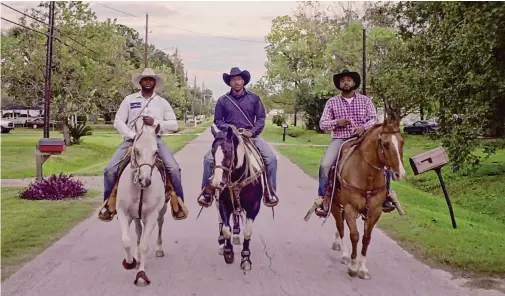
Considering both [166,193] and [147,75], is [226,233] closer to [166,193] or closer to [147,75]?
[166,193]

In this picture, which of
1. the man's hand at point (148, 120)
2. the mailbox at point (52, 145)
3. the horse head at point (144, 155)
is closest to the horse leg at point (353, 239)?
the horse head at point (144, 155)

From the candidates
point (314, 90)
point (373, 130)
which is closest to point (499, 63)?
point (373, 130)

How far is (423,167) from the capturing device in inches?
412

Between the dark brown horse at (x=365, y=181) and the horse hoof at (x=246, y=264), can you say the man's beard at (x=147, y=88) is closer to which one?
the horse hoof at (x=246, y=264)

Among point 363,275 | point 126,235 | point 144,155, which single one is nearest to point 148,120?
point 144,155

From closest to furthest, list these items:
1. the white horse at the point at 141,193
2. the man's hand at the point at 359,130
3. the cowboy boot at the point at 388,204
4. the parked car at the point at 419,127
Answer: the white horse at the point at 141,193 < the man's hand at the point at 359,130 < the cowboy boot at the point at 388,204 < the parked car at the point at 419,127

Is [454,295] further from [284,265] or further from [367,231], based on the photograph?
[284,265]

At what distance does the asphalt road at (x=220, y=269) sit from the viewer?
6855mm

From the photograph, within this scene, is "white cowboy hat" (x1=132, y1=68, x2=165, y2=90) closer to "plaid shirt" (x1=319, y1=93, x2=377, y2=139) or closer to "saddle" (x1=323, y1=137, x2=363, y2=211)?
"plaid shirt" (x1=319, y1=93, x2=377, y2=139)

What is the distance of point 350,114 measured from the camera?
27.5 feet

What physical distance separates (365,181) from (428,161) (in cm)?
353

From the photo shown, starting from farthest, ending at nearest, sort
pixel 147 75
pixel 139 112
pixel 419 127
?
pixel 419 127 → pixel 147 75 → pixel 139 112

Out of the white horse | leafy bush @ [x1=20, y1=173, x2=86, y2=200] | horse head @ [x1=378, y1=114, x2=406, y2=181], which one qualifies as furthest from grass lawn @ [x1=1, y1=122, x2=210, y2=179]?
horse head @ [x1=378, y1=114, x2=406, y2=181]

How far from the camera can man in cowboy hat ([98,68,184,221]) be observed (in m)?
7.65
